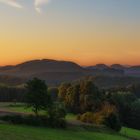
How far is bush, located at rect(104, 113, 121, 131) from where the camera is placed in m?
79.8

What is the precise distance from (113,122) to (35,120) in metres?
19.7

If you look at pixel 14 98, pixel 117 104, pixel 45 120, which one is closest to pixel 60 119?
pixel 45 120

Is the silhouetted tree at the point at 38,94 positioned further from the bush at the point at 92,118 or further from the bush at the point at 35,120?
the bush at the point at 92,118

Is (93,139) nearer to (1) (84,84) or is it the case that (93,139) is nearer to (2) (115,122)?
(2) (115,122)

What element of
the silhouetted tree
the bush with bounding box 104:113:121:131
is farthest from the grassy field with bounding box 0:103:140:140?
the bush with bounding box 104:113:121:131

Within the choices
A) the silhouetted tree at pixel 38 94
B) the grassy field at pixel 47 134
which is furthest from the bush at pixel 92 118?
the silhouetted tree at pixel 38 94

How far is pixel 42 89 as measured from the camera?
69188mm

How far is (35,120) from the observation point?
216ft

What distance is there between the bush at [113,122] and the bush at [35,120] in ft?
48.8

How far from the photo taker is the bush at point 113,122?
79750mm

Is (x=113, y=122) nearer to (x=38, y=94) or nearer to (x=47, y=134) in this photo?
(x=38, y=94)

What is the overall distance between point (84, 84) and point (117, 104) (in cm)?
972

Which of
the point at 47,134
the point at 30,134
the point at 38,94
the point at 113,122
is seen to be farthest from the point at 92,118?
the point at 30,134

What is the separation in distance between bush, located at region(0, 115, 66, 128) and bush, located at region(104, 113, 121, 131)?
14.9 m
